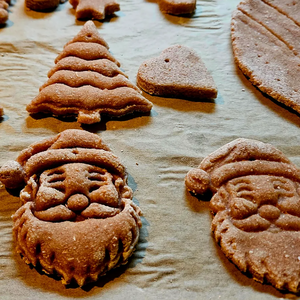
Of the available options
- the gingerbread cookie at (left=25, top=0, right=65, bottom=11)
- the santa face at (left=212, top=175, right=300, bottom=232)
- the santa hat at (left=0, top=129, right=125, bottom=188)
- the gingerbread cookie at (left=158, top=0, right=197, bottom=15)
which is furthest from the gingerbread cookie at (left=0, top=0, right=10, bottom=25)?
the santa face at (left=212, top=175, right=300, bottom=232)

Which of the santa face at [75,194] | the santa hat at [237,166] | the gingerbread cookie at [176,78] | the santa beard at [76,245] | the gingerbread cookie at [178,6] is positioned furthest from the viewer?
the gingerbread cookie at [178,6]

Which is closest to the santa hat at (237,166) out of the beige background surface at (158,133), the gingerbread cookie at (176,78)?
the beige background surface at (158,133)

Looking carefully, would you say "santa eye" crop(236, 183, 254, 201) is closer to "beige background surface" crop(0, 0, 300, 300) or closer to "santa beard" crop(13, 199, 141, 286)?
"beige background surface" crop(0, 0, 300, 300)

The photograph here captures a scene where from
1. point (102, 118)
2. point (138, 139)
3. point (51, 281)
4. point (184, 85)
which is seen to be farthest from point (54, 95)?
point (51, 281)

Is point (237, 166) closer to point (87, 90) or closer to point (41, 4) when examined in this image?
point (87, 90)

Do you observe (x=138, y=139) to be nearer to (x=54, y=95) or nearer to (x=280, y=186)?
(x=54, y=95)

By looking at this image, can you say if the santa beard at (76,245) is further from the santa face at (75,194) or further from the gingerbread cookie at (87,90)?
the gingerbread cookie at (87,90)
